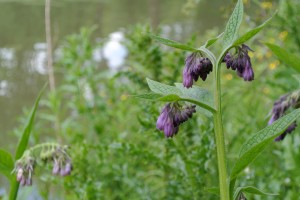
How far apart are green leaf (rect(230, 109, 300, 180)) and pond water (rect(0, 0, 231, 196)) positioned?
656 centimetres

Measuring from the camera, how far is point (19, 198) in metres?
2.77

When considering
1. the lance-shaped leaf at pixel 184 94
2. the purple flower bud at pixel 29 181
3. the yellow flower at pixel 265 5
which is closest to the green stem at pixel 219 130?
the lance-shaped leaf at pixel 184 94

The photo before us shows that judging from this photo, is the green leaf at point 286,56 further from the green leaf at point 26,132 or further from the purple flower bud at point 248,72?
the green leaf at point 26,132

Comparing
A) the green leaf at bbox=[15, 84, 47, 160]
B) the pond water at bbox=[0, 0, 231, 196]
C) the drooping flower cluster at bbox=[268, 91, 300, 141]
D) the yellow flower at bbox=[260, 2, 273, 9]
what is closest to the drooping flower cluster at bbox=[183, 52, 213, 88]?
the drooping flower cluster at bbox=[268, 91, 300, 141]

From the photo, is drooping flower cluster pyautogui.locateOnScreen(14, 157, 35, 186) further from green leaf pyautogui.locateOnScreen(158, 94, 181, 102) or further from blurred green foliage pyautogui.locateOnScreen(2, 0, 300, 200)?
green leaf pyautogui.locateOnScreen(158, 94, 181, 102)

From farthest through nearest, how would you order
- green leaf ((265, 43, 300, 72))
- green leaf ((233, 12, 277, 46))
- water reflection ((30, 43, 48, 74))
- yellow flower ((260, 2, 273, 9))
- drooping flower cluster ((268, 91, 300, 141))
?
1. water reflection ((30, 43, 48, 74))
2. yellow flower ((260, 2, 273, 9))
3. drooping flower cluster ((268, 91, 300, 141))
4. green leaf ((265, 43, 300, 72))
5. green leaf ((233, 12, 277, 46))

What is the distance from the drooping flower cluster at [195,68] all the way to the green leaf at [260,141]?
7.2 inches

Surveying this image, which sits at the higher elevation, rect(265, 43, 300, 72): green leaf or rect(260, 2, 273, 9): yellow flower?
rect(260, 2, 273, 9): yellow flower

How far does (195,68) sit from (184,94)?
64 mm

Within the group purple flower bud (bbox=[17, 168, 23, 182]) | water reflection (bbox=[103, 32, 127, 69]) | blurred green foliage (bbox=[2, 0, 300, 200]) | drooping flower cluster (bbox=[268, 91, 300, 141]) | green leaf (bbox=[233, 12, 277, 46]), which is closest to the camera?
green leaf (bbox=[233, 12, 277, 46])

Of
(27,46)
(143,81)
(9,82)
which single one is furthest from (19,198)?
(27,46)

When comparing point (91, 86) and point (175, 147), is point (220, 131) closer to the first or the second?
point (175, 147)

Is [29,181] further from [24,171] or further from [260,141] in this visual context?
[260,141]

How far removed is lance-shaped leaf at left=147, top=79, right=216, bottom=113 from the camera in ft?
4.04
